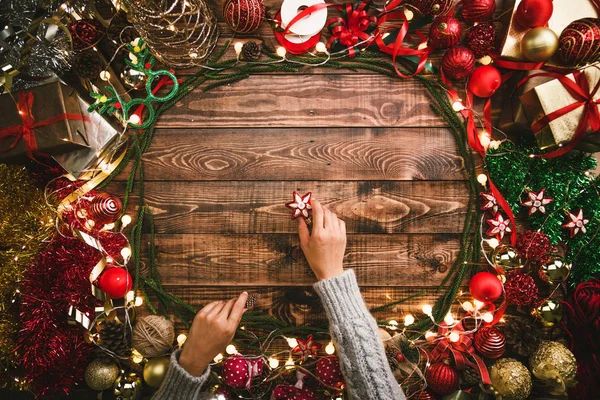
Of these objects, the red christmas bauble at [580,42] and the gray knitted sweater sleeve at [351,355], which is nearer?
the gray knitted sweater sleeve at [351,355]

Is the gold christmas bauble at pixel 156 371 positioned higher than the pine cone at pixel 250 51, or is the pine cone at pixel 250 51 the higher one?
the pine cone at pixel 250 51

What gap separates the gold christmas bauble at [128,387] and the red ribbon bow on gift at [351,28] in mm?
1416

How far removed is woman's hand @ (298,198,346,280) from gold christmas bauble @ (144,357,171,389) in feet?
2.06

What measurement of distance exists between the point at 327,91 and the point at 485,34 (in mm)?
598

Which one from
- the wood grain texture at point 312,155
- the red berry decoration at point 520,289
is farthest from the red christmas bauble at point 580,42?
the red berry decoration at point 520,289

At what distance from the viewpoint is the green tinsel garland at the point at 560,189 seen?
4.74 feet

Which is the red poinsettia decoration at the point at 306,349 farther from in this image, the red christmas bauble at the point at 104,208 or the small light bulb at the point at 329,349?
the red christmas bauble at the point at 104,208

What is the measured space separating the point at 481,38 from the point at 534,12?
0.57 ft

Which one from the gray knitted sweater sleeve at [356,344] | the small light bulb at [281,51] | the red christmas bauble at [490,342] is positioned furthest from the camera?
the small light bulb at [281,51]

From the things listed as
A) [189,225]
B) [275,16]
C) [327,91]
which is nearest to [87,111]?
[189,225]

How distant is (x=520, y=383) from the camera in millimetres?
1362

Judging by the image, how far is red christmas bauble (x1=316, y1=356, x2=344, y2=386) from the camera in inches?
54.1

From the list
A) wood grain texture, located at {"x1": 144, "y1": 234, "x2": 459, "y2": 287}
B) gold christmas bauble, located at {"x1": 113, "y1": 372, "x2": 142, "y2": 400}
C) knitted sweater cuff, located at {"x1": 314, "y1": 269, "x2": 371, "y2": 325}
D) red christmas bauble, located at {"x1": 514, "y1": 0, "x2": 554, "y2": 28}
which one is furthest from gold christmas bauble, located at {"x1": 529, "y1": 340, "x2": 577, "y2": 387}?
gold christmas bauble, located at {"x1": 113, "y1": 372, "x2": 142, "y2": 400}

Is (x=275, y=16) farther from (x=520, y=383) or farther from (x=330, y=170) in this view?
(x=520, y=383)
